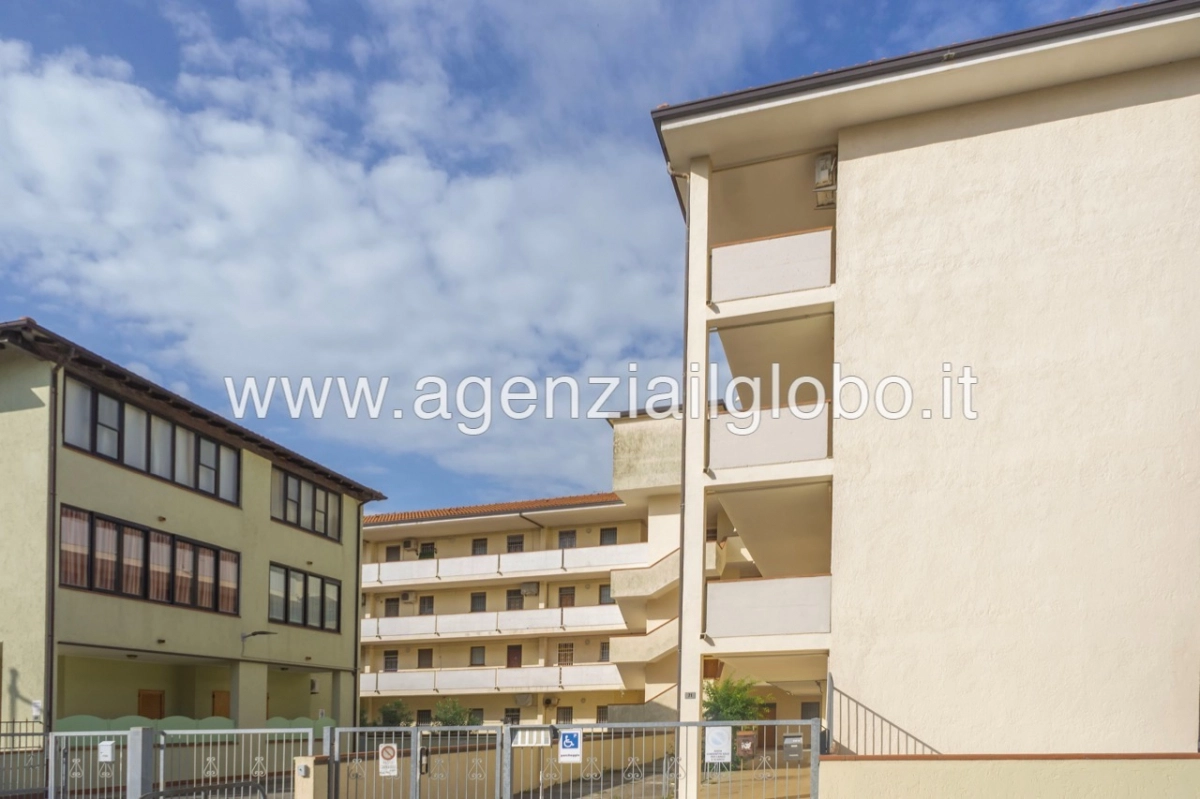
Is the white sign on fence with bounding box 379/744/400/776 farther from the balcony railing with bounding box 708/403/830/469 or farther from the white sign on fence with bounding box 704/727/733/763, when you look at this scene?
the balcony railing with bounding box 708/403/830/469

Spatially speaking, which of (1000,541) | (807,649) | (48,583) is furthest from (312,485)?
(1000,541)

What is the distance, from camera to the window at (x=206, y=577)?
99.9 feet

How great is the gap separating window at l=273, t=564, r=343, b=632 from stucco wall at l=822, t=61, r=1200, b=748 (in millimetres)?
20790

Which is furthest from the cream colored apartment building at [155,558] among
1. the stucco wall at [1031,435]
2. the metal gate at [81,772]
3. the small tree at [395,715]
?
the stucco wall at [1031,435]

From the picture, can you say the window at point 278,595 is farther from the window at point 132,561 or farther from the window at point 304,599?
the window at point 132,561

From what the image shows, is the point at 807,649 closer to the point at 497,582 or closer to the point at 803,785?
the point at 803,785

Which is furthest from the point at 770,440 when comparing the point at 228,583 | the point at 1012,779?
the point at 228,583

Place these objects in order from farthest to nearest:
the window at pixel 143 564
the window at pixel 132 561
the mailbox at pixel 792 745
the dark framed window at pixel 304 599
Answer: the dark framed window at pixel 304 599 < the window at pixel 132 561 < the window at pixel 143 564 < the mailbox at pixel 792 745

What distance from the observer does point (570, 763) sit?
1638 cm

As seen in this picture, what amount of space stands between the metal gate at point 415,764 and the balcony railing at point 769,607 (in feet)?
14.6

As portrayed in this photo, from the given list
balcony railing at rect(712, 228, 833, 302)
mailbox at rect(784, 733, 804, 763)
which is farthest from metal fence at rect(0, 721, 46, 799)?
balcony railing at rect(712, 228, 833, 302)

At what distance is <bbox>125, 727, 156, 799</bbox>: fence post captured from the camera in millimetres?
16922

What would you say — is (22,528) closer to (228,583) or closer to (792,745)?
(228,583)

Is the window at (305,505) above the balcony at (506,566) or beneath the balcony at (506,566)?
above
